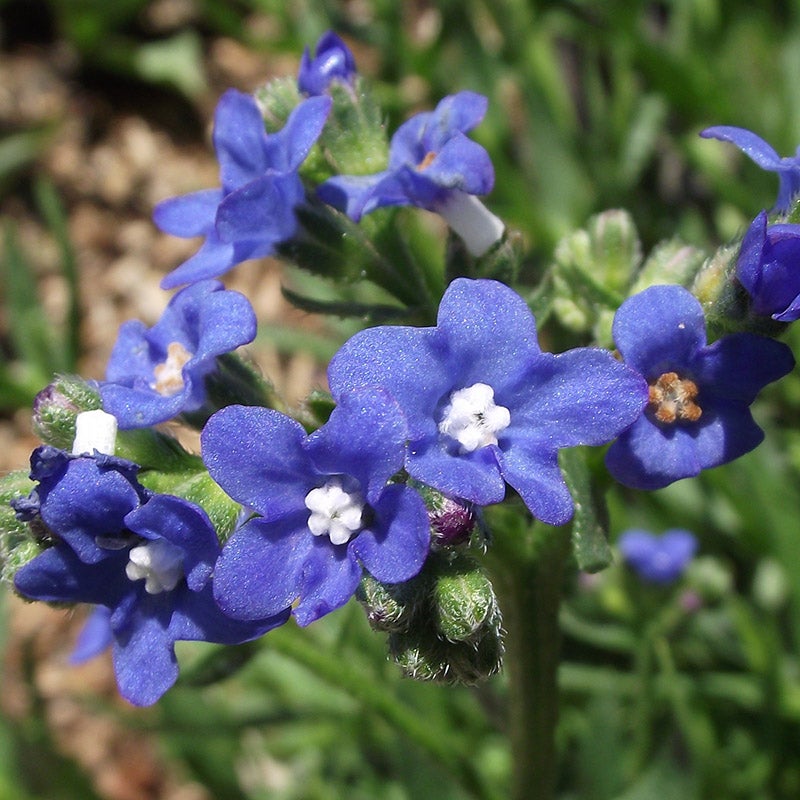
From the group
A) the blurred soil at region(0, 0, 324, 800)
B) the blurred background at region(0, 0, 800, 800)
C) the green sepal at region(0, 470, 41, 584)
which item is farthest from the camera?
the blurred soil at region(0, 0, 324, 800)

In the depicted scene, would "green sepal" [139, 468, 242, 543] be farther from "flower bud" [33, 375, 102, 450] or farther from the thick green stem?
the thick green stem

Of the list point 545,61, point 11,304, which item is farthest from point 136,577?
point 545,61

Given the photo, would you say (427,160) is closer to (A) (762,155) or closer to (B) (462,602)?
(A) (762,155)

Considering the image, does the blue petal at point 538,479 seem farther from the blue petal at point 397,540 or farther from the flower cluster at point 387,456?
the blue petal at point 397,540

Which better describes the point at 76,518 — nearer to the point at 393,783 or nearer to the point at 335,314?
the point at 335,314

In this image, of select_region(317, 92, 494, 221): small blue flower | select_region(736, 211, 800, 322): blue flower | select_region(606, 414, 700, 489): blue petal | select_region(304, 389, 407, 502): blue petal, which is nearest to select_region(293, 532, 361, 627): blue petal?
select_region(304, 389, 407, 502): blue petal

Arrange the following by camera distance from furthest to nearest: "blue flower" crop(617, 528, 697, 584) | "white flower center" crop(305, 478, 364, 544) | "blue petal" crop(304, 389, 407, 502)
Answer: "blue flower" crop(617, 528, 697, 584)
"white flower center" crop(305, 478, 364, 544)
"blue petal" crop(304, 389, 407, 502)

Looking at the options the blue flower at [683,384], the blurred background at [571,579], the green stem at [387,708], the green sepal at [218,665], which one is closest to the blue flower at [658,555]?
the blurred background at [571,579]
